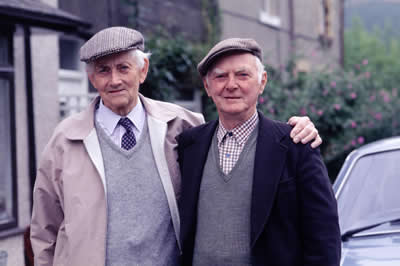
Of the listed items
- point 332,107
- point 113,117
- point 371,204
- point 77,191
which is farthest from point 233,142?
point 332,107

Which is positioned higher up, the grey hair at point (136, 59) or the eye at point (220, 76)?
the grey hair at point (136, 59)

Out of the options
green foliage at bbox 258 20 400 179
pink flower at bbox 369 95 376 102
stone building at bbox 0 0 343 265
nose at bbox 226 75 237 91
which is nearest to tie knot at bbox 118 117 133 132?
nose at bbox 226 75 237 91

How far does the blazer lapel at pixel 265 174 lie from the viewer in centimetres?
249

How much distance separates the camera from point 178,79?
9.38 meters

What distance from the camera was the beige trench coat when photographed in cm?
275

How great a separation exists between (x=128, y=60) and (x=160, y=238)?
887 millimetres

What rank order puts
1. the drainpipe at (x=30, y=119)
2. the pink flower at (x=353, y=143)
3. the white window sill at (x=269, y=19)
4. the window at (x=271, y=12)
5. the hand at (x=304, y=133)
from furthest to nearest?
1. the window at (x=271, y=12)
2. the white window sill at (x=269, y=19)
3. the pink flower at (x=353, y=143)
4. the drainpipe at (x=30, y=119)
5. the hand at (x=304, y=133)

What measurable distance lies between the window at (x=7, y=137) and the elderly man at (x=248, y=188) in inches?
158

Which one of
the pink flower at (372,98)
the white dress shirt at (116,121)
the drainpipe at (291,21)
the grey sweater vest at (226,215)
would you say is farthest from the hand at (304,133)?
the drainpipe at (291,21)

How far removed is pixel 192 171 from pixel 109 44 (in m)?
0.74

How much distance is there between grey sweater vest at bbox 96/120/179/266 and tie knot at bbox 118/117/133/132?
114 millimetres

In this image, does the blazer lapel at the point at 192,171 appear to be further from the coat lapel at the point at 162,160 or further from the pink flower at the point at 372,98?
the pink flower at the point at 372,98

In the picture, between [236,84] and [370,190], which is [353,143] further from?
[236,84]

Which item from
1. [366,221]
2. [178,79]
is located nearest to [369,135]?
[178,79]
